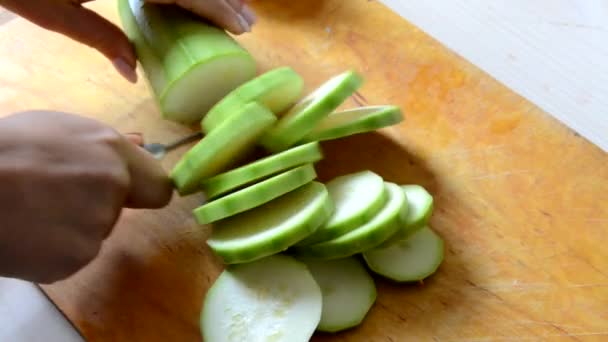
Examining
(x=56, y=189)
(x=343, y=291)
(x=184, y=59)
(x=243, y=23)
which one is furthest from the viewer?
(x=243, y=23)

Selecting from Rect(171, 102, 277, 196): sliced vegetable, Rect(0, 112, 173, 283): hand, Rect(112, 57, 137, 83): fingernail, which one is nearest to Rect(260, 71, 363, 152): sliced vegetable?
Rect(171, 102, 277, 196): sliced vegetable

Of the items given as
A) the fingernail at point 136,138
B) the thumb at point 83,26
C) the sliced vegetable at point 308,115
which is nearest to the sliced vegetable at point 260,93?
the sliced vegetable at point 308,115

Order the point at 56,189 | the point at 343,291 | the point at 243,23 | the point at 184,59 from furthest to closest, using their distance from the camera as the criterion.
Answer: the point at 243,23, the point at 184,59, the point at 343,291, the point at 56,189

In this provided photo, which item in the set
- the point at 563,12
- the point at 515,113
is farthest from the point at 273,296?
the point at 563,12

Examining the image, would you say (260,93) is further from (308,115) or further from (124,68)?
(124,68)

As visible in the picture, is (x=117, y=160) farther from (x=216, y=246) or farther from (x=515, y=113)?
(x=515, y=113)

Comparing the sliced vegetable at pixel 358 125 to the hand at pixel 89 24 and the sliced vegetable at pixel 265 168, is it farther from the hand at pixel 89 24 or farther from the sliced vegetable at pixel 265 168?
the hand at pixel 89 24

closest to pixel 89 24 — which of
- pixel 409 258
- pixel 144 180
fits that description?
pixel 144 180

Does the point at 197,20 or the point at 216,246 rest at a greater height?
the point at 197,20
